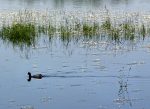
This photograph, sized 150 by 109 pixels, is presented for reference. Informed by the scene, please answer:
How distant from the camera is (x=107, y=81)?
11555 mm

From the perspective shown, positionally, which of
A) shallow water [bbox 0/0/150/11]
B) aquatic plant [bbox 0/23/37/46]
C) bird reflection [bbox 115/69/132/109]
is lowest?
bird reflection [bbox 115/69/132/109]

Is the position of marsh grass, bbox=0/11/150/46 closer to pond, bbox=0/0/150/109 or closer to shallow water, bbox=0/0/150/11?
pond, bbox=0/0/150/109

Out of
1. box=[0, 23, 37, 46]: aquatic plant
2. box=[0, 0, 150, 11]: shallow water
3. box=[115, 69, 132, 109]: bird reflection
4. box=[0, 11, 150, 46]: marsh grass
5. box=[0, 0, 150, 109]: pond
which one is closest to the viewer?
box=[115, 69, 132, 109]: bird reflection

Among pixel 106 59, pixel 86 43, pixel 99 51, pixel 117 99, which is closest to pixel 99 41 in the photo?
pixel 86 43

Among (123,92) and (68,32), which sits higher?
(68,32)

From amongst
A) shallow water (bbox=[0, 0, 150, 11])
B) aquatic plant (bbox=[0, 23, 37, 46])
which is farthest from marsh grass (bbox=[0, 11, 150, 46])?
shallow water (bbox=[0, 0, 150, 11])

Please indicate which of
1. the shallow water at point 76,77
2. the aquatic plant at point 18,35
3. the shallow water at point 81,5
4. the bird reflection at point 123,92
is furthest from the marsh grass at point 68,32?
the shallow water at point 81,5

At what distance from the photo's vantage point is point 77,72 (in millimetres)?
12633

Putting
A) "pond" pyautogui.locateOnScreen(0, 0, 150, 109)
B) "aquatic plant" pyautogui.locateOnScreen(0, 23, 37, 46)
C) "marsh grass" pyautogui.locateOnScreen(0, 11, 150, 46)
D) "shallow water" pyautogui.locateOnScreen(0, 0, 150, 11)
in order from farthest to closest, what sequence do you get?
"shallow water" pyautogui.locateOnScreen(0, 0, 150, 11) < "marsh grass" pyautogui.locateOnScreen(0, 11, 150, 46) < "aquatic plant" pyautogui.locateOnScreen(0, 23, 37, 46) < "pond" pyautogui.locateOnScreen(0, 0, 150, 109)

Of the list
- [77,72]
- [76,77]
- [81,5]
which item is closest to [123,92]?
[76,77]

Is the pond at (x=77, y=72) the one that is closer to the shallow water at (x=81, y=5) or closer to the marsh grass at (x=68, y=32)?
the marsh grass at (x=68, y=32)

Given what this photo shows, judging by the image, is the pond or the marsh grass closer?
the pond

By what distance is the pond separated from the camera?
9.93 m

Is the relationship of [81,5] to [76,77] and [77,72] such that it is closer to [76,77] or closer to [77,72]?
[77,72]
